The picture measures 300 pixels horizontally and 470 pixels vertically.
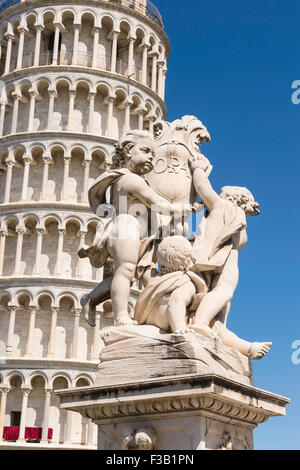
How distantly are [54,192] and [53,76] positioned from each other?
7.66m

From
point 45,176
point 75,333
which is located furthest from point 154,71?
point 75,333

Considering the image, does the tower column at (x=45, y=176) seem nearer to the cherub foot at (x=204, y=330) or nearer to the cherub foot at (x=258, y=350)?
the cherub foot at (x=258, y=350)

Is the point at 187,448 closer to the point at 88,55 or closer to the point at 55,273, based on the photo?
the point at 55,273

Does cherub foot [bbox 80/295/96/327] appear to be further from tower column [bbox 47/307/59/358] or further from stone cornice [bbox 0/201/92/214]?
stone cornice [bbox 0/201/92/214]

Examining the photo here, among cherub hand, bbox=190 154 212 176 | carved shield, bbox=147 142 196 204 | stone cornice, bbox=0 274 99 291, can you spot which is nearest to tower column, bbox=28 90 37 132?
stone cornice, bbox=0 274 99 291

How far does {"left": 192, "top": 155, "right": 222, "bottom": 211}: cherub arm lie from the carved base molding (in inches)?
75.2

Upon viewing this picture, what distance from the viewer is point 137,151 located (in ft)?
23.8

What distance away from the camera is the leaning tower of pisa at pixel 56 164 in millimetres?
42156

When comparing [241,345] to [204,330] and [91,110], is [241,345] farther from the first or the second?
[91,110]

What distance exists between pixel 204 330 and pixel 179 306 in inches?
11.8

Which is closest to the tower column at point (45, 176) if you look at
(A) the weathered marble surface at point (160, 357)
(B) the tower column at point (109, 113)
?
(B) the tower column at point (109, 113)

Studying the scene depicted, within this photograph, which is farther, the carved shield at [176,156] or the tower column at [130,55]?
the tower column at [130,55]

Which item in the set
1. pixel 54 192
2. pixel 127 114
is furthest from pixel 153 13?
pixel 54 192

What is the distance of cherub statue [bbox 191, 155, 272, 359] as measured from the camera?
22.0 feet
